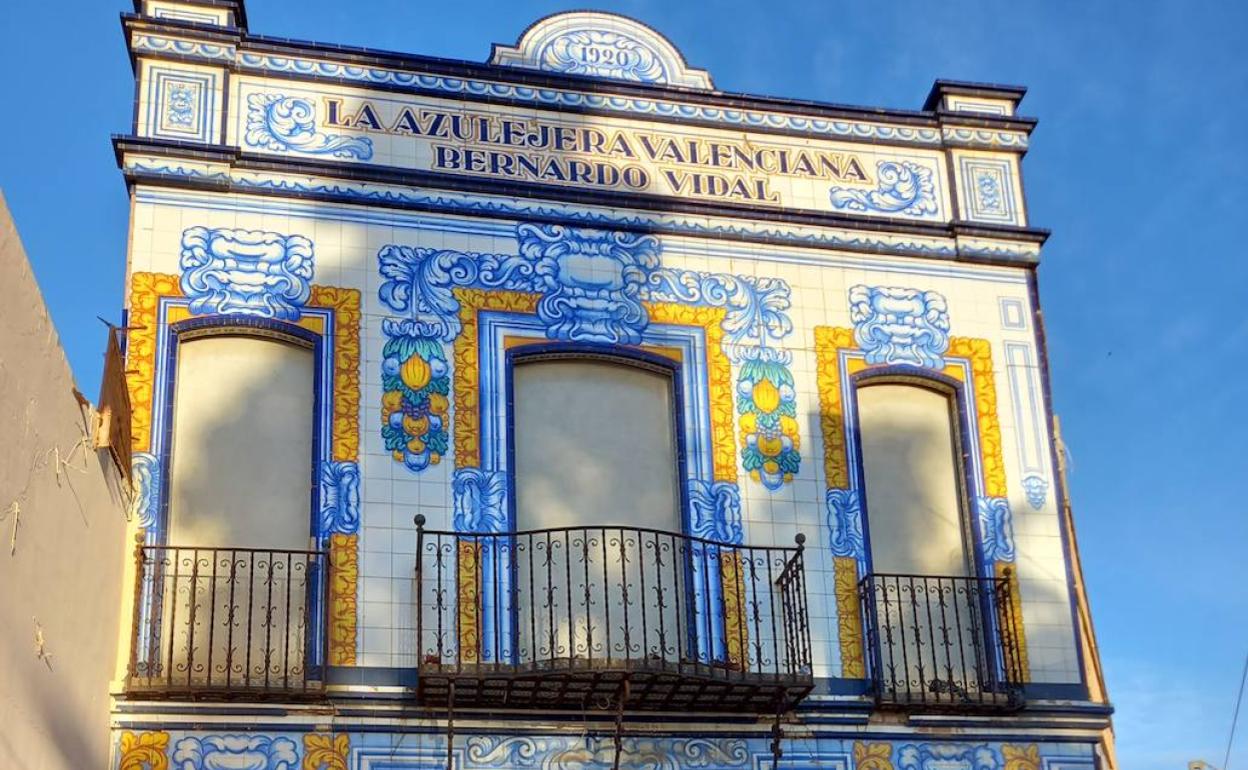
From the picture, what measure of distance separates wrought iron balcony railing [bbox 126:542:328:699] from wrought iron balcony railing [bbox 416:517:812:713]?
0.88 meters

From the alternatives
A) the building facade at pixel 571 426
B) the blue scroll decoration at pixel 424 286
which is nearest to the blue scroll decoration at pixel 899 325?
the building facade at pixel 571 426

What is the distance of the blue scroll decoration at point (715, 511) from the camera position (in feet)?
47.0

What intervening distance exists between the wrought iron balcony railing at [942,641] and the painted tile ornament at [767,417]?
3.96ft

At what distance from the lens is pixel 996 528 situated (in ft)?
49.3

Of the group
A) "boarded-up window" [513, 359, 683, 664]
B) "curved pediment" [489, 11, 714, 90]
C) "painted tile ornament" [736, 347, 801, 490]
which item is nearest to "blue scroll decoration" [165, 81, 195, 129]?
"curved pediment" [489, 11, 714, 90]

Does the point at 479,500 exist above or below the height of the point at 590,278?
below

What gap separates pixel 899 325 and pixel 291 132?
5546mm

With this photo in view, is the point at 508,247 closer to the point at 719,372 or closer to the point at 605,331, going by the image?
the point at 605,331

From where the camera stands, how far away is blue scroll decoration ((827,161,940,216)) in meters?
16.1

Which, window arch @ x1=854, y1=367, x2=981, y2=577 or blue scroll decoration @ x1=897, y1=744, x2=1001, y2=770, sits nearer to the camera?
blue scroll decoration @ x1=897, y1=744, x2=1001, y2=770

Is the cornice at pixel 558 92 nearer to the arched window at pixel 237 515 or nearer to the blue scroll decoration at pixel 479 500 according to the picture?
the arched window at pixel 237 515

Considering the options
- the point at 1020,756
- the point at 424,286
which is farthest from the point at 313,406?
the point at 1020,756

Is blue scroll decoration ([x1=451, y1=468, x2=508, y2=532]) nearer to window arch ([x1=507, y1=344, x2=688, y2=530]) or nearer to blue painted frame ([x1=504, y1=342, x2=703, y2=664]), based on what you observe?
blue painted frame ([x1=504, y1=342, x2=703, y2=664])

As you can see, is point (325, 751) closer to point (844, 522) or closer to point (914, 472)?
point (844, 522)
